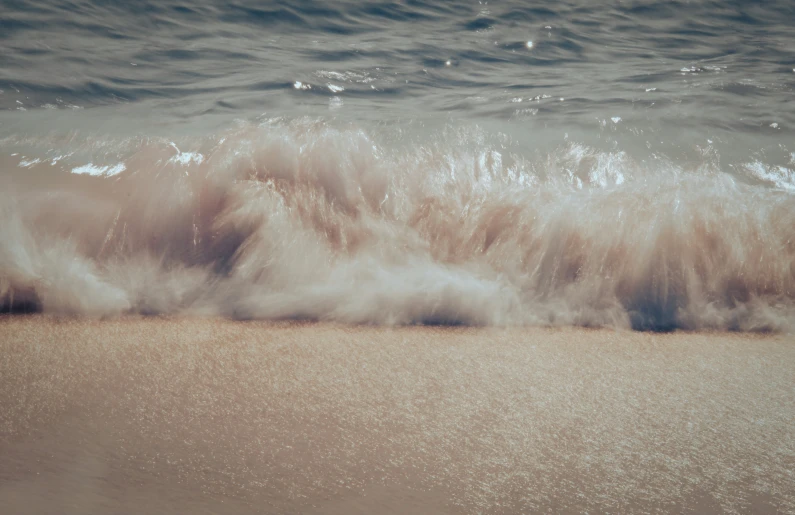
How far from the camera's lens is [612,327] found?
67.4 inches

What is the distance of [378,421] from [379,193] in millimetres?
904

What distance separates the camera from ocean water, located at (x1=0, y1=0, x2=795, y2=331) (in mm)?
1681

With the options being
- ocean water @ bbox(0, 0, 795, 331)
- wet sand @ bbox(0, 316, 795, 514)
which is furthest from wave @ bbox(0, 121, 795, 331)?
wet sand @ bbox(0, 316, 795, 514)

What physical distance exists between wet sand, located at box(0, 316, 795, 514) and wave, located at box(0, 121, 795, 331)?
110 mm

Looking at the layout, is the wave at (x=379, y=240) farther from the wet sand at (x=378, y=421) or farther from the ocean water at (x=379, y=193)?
the wet sand at (x=378, y=421)

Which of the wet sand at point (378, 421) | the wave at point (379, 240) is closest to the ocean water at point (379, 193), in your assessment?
the wave at point (379, 240)

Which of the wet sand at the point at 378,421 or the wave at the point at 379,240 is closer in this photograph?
the wet sand at the point at 378,421

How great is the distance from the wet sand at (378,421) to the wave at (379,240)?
0.11 metres

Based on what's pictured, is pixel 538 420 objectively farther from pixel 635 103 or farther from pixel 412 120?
pixel 635 103

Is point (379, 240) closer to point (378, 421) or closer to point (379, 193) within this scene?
point (379, 193)

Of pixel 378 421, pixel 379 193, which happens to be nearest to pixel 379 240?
pixel 379 193

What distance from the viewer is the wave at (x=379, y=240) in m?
1.65

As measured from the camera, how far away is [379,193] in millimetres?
1935

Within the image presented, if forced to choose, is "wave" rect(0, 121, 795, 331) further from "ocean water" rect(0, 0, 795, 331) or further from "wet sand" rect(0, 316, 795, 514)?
"wet sand" rect(0, 316, 795, 514)
